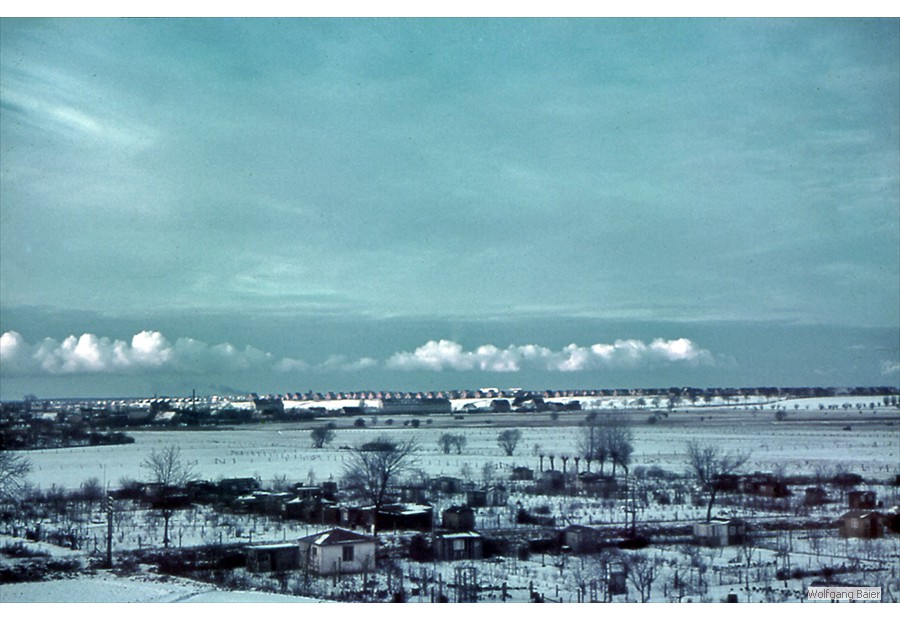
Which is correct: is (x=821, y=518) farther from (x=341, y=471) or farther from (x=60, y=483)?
(x=60, y=483)

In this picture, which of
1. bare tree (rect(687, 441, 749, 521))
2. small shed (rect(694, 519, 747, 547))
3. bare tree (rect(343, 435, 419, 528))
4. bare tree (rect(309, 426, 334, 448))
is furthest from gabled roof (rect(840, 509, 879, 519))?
bare tree (rect(309, 426, 334, 448))

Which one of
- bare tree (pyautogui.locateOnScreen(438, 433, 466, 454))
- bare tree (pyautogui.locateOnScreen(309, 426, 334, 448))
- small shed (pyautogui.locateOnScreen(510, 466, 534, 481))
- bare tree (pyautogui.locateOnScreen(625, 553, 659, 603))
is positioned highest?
bare tree (pyautogui.locateOnScreen(309, 426, 334, 448))

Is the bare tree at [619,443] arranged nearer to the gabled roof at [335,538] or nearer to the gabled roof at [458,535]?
the gabled roof at [458,535]

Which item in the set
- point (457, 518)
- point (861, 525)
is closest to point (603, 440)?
point (457, 518)

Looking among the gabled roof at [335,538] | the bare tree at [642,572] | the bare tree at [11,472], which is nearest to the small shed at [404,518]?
the gabled roof at [335,538]

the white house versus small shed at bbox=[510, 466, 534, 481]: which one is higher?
small shed at bbox=[510, 466, 534, 481]

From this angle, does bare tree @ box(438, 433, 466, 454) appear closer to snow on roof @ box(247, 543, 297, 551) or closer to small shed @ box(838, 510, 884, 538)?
snow on roof @ box(247, 543, 297, 551)

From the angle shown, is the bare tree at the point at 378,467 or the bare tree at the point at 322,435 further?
the bare tree at the point at 322,435
